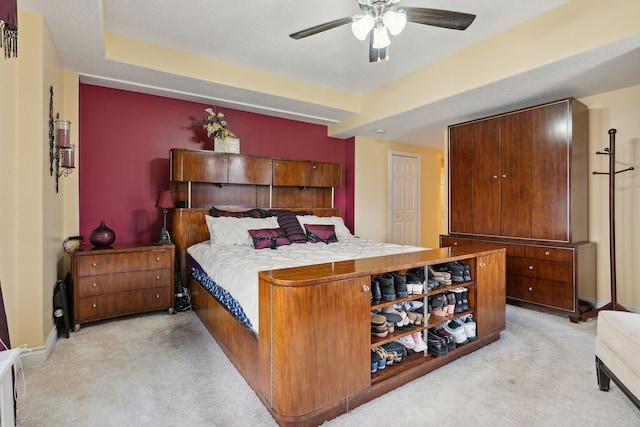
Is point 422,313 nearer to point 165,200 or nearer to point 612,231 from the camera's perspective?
point 612,231

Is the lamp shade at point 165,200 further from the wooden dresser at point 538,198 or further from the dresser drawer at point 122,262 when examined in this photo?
the wooden dresser at point 538,198

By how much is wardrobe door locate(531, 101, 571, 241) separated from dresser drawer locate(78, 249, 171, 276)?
3.99 meters

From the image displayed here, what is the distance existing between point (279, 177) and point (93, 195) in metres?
2.18

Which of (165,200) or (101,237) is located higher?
(165,200)

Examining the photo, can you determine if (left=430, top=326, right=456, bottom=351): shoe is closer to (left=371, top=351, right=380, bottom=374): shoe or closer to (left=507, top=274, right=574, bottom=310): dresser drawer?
(left=371, top=351, right=380, bottom=374): shoe

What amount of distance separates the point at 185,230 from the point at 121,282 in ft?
2.91

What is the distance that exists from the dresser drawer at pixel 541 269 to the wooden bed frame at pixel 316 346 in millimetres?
1895

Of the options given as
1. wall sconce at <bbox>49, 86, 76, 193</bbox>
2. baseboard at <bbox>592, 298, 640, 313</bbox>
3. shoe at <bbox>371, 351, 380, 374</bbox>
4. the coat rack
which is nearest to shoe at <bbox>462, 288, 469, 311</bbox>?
shoe at <bbox>371, 351, 380, 374</bbox>

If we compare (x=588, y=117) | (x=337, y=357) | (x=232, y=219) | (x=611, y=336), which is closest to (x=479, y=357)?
(x=611, y=336)

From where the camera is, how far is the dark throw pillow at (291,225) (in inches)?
145

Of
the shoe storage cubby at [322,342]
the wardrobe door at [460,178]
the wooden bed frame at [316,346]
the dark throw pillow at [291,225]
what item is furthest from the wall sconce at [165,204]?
the wardrobe door at [460,178]

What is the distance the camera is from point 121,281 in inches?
121

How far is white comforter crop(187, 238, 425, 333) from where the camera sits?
1948 mm

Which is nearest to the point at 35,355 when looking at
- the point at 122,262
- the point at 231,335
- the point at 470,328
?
the point at 122,262
